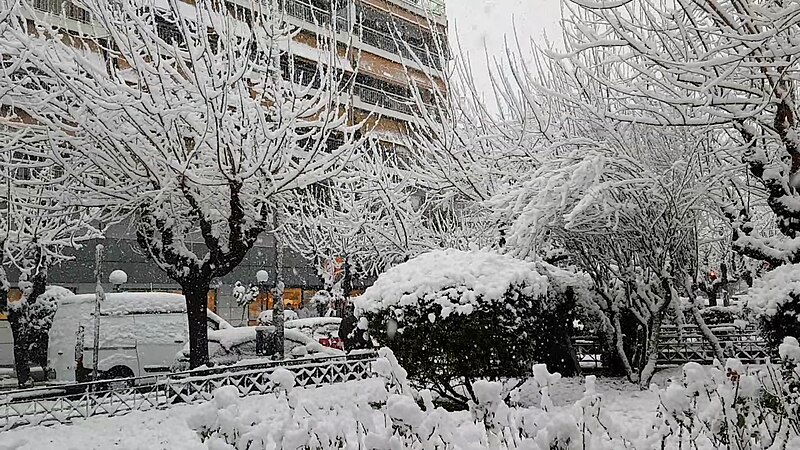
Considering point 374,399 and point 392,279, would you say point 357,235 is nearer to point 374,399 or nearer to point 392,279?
point 392,279

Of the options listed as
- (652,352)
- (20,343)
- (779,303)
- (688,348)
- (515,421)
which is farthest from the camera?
(20,343)

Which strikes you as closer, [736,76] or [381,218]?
[736,76]

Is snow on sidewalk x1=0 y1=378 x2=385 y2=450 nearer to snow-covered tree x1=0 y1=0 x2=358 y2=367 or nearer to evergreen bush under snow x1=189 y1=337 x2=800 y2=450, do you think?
snow-covered tree x1=0 y1=0 x2=358 y2=367

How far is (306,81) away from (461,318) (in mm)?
25013

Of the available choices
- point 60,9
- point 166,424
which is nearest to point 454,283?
point 166,424

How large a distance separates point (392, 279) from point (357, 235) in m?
10.5

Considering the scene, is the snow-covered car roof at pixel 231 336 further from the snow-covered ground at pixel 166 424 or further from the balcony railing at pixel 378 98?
the balcony railing at pixel 378 98

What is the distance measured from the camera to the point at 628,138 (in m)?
11.5

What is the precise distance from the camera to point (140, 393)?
1048 centimetres

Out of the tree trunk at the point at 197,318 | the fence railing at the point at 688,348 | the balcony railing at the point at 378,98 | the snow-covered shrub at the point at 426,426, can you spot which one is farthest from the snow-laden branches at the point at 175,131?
the balcony railing at the point at 378,98

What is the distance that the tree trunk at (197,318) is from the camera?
38.1 ft

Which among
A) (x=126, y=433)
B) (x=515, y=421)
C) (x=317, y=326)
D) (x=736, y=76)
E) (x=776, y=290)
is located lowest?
(x=126, y=433)

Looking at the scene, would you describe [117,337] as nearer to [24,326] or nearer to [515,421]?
[24,326]

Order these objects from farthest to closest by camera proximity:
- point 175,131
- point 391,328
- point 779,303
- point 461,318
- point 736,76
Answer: point 175,131
point 391,328
point 461,318
point 779,303
point 736,76
